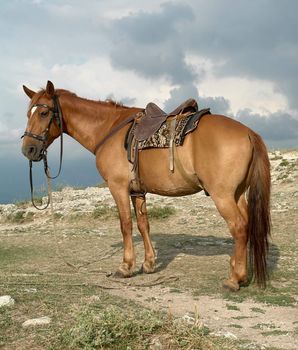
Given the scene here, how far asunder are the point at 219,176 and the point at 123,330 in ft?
9.25

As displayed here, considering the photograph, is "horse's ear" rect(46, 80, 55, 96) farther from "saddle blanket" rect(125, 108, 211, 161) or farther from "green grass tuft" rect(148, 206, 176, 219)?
"green grass tuft" rect(148, 206, 176, 219)

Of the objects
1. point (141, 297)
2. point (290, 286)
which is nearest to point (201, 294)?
point (141, 297)

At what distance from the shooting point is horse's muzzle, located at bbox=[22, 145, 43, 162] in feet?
23.0

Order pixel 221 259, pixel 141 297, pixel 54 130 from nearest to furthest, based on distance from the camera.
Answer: pixel 141 297
pixel 54 130
pixel 221 259

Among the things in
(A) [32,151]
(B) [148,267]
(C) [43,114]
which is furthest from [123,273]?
(C) [43,114]

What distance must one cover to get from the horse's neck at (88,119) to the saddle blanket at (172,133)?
90cm

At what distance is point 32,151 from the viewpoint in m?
7.06

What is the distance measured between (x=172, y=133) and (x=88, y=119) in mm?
1823

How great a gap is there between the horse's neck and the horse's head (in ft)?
0.74

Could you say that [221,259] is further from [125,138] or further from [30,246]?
[30,246]

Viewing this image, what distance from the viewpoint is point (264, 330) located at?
4.43 m

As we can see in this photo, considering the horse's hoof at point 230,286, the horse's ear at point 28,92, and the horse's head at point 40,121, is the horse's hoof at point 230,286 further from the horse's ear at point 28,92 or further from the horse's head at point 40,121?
the horse's ear at point 28,92

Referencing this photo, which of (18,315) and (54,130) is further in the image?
(54,130)

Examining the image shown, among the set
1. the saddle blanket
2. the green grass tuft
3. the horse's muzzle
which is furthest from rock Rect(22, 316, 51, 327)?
the green grass tuft
